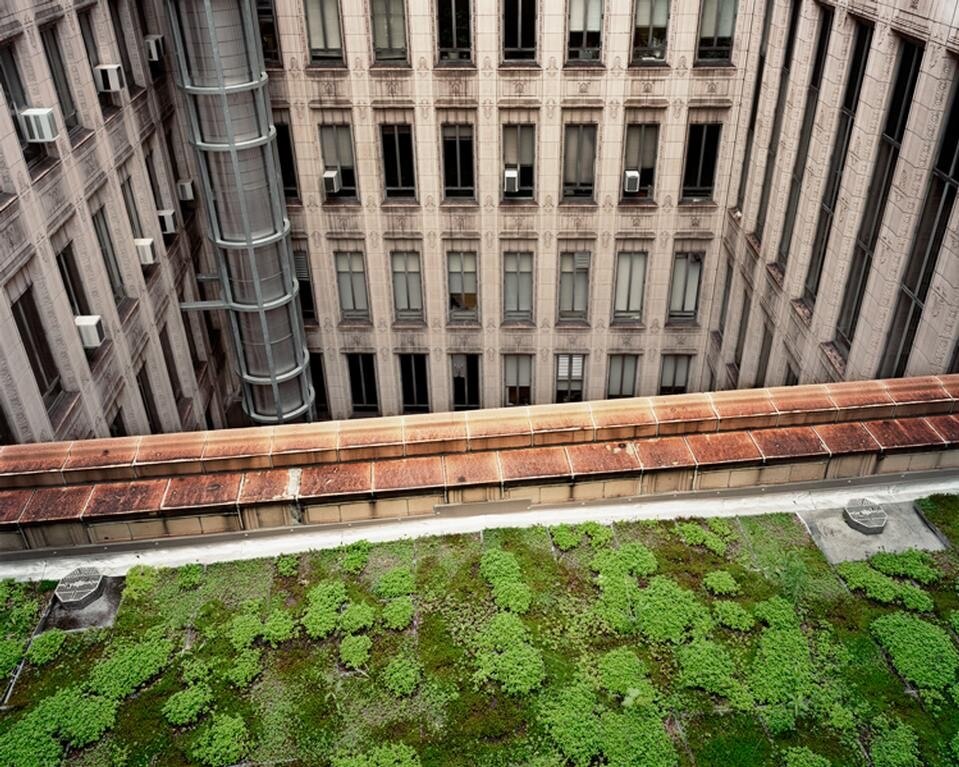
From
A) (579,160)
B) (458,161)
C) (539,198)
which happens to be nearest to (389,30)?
(458,161)

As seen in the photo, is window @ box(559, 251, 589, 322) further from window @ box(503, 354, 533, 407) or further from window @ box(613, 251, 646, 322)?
window @ box(503, 354, 533, 407)

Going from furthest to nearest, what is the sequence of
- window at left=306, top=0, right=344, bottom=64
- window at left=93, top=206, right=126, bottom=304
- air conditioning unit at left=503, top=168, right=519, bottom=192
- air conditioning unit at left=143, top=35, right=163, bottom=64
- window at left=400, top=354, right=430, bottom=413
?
1. window at left=400, top=354, right=430, bottom=413
2. air conditioning unit at left=503, top=168, right=519, bottom=192
3. window at left=306, top=0, right=344, bottom=64
4. air conditioning unit at left=143, top=35, right=163, bottom=64
5. window at left=93, top=206, right=126, bottom=304

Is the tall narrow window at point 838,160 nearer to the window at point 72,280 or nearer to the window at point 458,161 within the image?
the window at point 458,161

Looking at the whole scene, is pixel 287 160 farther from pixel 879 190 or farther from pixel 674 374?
pixel 879 190

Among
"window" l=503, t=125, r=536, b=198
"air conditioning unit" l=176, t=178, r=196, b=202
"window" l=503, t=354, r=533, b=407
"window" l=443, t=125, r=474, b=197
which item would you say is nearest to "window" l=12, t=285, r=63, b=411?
"air conditioning unit" l=176, t=178, r=196, b=202

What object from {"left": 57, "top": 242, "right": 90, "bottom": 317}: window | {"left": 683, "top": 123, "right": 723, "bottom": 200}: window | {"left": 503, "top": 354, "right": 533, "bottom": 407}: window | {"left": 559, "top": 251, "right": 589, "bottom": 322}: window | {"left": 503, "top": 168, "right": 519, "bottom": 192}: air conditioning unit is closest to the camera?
{"left": 57, "top": 242, "right": 90, "bottom": 317}: window

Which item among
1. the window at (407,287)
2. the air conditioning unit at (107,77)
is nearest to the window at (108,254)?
the air conditioning unit at (107,77)

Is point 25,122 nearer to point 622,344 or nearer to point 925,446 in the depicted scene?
point 925,446
